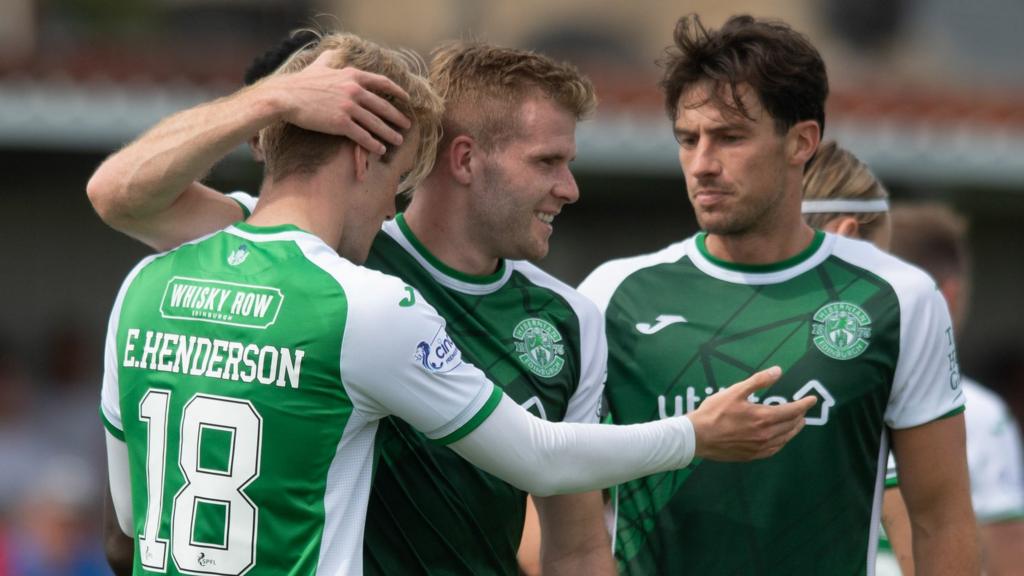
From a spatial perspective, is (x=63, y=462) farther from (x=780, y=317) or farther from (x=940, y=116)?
(x=780, y=317)

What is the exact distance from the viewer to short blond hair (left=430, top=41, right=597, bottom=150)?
12.8 ft

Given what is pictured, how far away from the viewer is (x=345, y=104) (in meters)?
3.37

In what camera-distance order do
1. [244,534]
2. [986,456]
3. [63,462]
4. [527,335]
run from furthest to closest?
1. [63,462]
2. [986,456]
3. [527,335]
4. [244,534]

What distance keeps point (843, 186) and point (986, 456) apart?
57.7 inches

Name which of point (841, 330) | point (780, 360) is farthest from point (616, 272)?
point (841, 330)

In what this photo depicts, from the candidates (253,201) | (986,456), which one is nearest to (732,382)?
(253,201)

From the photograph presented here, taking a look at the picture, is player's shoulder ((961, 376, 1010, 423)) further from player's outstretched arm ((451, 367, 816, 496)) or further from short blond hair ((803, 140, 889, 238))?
player's outstretched arm ((451, 367, 816, 496))

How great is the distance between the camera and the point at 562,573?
4.01 metres

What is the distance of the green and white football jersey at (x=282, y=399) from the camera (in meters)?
3.26

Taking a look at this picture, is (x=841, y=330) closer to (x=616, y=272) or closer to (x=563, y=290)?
(x=616, y=272)

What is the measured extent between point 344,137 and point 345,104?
9cm

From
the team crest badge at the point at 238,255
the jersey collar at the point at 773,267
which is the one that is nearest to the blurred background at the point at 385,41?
the jersey collar at the point at 773,267

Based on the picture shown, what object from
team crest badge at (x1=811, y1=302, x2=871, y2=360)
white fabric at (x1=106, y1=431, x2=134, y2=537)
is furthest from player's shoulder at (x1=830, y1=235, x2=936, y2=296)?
white fabric at (x1=106, y1=431, x2=134, y2=537)

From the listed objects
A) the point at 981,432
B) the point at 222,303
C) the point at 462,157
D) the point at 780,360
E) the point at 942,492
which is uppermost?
the point at 462,157
